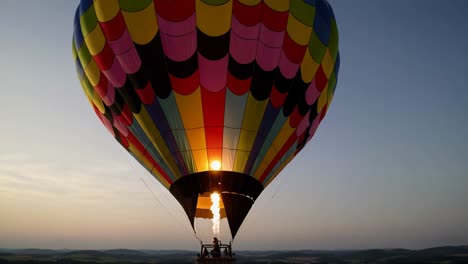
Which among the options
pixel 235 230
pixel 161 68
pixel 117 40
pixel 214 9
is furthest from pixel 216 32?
pixel 235 230

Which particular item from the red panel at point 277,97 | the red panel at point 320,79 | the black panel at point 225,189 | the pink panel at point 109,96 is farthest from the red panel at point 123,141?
the red panel at point 320,79

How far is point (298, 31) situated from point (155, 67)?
2953 mm

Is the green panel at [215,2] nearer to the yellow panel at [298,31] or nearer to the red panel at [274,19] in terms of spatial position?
the red panel at [274,19]

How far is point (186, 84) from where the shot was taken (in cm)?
763

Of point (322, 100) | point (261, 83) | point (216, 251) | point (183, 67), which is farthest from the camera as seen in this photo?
point (322, 100)

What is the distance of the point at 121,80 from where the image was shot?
8.09m

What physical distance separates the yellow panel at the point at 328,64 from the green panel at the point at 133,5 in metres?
3.97

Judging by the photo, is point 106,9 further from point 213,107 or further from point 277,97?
point 277,97

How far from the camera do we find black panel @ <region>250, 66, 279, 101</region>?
771 cm

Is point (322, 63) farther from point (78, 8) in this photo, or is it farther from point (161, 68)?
point (78, 8)

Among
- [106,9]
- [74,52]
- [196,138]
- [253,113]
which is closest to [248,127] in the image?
[253,113]

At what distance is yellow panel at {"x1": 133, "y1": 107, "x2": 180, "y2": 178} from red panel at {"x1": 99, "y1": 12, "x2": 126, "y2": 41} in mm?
1550

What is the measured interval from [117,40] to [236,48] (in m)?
2.38

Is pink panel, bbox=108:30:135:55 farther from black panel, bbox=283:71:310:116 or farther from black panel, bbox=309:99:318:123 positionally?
black panel, bbox=309:99:318:123
